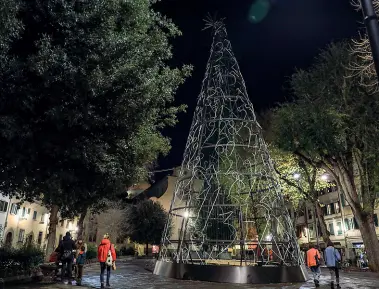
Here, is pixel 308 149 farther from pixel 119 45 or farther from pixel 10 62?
pixel 10 62

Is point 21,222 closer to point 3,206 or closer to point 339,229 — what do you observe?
point 3,206

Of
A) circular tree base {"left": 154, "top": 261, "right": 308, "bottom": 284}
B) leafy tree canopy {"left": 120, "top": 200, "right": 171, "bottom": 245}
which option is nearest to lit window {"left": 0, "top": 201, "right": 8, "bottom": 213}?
leafy tree canopy {"left": 120, "top": 200, "right": 171, "bottom": 245}

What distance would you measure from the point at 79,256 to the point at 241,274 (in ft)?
19.1

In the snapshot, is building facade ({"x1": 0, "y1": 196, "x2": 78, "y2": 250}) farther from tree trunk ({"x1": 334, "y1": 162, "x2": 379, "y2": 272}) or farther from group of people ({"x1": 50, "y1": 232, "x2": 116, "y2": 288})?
tree trunk ({"x1": 334, "y1": 162, "x2": 379, "y2": 272})

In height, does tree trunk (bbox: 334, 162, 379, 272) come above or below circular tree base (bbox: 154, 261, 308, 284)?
above

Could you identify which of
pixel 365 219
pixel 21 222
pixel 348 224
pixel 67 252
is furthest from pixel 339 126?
pixel 21 222

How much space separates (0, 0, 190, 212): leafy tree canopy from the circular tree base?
507cm

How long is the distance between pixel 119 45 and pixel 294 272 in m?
9.59

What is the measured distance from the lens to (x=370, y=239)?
18.8 metres

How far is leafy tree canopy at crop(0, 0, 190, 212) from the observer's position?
264 inches

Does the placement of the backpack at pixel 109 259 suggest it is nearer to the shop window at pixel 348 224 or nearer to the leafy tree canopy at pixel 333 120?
the leafy tree canopy at pixel 333 120

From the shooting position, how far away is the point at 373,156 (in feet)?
59.6

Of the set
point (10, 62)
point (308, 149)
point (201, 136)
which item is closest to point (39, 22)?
point (10, 62)

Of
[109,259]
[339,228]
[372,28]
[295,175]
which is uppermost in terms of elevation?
[295,175]
